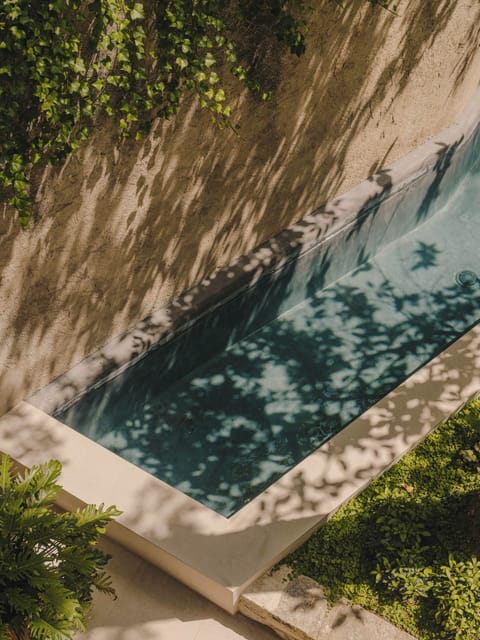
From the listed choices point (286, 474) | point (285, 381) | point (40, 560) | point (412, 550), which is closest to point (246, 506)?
point (286, 474)

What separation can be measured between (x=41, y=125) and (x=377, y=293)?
4.12 m

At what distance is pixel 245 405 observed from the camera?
663cm

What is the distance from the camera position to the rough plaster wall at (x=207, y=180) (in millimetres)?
5383

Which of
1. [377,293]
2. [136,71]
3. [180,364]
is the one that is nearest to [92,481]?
[180,364]

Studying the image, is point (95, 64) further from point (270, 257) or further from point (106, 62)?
point (270, 257)

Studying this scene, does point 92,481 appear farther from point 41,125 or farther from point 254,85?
point 254,85

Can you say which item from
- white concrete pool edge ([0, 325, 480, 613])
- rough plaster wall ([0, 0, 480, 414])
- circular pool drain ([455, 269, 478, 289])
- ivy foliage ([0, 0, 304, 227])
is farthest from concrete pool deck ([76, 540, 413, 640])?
circular pool drain ([455, 269, 478, 289])

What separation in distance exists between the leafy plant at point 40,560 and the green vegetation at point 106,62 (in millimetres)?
1751

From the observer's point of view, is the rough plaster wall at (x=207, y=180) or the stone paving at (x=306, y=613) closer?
the stone paving at (x=306, y=613)

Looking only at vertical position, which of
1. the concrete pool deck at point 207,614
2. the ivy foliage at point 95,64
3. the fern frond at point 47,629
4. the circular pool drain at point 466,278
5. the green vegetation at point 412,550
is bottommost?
the concrete pool deck at point 207,614

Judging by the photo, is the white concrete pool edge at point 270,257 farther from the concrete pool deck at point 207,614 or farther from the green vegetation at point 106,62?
the green vegetation at point 106,62

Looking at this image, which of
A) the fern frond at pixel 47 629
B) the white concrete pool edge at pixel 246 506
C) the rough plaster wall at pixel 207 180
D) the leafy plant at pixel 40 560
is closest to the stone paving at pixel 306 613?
the white concrete pool edge at pixel 246 506

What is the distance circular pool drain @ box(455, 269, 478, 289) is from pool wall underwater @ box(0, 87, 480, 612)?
98cm

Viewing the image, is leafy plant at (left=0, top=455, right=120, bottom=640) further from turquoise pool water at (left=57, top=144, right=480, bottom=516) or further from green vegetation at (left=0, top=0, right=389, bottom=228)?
turquoise pool water at (left=57, top=144, right=480, bottom=516)
